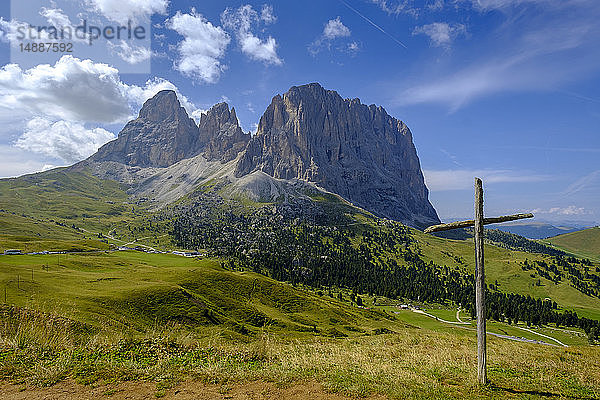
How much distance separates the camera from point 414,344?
98.4 ft

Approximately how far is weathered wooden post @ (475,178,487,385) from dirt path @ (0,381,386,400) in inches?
250

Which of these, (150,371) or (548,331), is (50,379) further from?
(548,331)

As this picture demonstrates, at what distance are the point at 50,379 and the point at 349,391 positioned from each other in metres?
13.1

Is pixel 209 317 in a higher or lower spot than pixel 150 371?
lower

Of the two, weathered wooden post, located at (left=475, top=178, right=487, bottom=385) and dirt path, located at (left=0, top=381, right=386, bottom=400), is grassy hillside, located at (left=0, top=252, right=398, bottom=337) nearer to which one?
dirt path, located at (left=0, top=381, right=386, bottom=400)

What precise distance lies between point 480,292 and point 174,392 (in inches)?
626

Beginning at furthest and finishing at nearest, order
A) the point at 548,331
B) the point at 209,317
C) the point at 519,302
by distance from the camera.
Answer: the point at 519,302
the point at 548,331
the point at 209,317

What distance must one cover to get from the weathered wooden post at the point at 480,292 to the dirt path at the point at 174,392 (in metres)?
6.35

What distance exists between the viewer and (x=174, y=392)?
13203 mm

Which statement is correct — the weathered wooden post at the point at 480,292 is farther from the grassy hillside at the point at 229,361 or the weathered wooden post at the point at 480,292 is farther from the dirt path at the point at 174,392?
the dirt path at the point at 174,392

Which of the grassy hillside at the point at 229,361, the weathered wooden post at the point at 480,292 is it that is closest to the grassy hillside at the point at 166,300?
the grassy hillside at the point at 229,361

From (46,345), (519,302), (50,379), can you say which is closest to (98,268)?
(46,345)

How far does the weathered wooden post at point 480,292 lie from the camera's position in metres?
15.8

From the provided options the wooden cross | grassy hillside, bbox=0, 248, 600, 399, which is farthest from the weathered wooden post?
grassy hillside, bbox=0, 248, 600, 399
